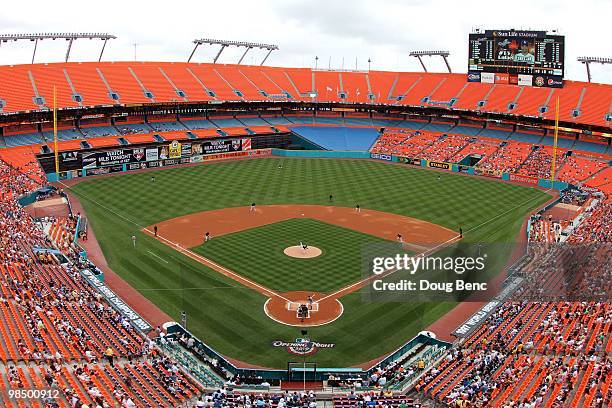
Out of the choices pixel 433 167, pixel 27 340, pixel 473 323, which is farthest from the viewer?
pixel 433 167

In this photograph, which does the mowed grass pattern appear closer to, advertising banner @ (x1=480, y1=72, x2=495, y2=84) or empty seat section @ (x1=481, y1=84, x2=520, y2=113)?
empty seat section @ (x1=481, y1=84, x2=520, y2=113)

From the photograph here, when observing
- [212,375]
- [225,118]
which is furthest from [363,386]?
[225,118]

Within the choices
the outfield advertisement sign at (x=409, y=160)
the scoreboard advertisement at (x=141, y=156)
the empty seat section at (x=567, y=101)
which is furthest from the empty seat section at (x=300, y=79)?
the empty seat section at (x=567, y=101)

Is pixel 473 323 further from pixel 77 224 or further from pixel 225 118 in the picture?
pixel 225 118

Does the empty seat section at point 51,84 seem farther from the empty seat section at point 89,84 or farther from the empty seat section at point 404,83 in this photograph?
the empty seat section at point 404,83

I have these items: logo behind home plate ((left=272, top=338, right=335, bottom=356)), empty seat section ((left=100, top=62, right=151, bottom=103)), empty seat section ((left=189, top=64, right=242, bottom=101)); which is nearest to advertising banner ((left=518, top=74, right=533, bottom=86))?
empty seat section ((left=189, top=64, right=242, bottom=101))
